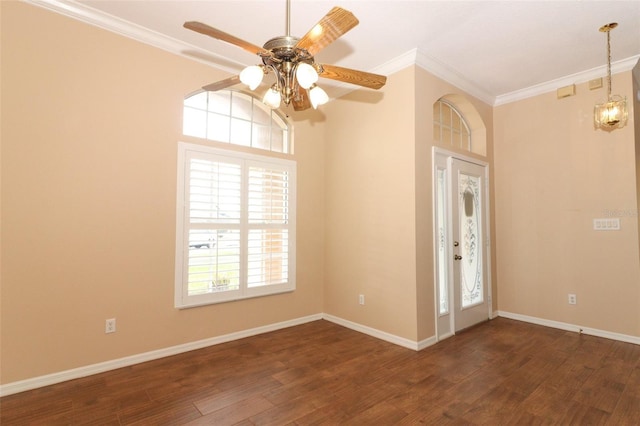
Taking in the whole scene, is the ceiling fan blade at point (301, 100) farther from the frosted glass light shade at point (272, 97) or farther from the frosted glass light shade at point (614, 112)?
the frosted glass light shade at point (614, 112)

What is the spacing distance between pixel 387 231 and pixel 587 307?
2.46 metres

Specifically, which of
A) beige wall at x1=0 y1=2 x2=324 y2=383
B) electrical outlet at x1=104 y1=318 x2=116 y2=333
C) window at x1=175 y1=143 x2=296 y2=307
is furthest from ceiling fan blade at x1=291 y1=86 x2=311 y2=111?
electrical outlet at x1=104 y1=318 x2=116 y2=333

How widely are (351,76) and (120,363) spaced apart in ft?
9.95

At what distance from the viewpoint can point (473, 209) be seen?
13.4ft

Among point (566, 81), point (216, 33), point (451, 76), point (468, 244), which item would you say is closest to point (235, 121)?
point (216, 33)

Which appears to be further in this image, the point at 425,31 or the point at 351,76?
the point at 425,31

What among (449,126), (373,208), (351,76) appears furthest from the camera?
(449,126)

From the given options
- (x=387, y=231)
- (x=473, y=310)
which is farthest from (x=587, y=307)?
(x=387, y=231)

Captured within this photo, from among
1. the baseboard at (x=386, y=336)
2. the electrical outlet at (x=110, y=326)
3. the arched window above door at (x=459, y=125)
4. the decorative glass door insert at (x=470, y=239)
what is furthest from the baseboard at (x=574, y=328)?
the electrical outlet at (x=110, y=326)

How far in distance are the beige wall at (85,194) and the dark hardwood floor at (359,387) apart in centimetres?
35

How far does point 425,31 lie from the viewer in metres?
2.92

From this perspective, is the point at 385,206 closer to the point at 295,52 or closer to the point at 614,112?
the point at 295,52

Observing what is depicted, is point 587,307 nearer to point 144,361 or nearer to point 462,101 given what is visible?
point 462,101

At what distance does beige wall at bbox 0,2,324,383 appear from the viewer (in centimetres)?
238
